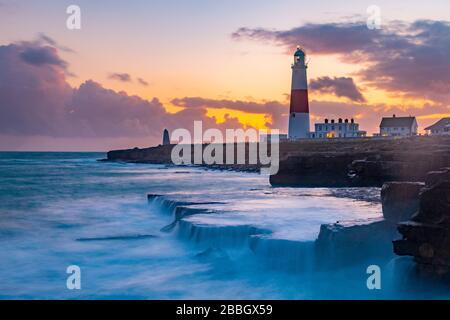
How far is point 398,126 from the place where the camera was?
169 ft

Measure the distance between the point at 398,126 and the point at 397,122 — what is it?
0.57m

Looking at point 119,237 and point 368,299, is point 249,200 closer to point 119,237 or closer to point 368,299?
point 119,237

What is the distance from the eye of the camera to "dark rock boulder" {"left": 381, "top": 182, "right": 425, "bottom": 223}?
9.25 meters

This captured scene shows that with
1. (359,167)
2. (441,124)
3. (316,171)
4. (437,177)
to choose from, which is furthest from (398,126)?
(437,177)

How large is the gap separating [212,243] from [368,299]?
12.8 ft

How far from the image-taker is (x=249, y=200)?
16438 millimetres

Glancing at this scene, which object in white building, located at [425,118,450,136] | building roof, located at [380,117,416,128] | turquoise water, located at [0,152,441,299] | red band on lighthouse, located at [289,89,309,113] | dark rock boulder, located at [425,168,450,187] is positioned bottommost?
turquoise water, located at [0,152,441,299]

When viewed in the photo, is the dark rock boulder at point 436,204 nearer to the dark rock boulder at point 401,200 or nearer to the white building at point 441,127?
the dark rock boulder at point 401,200

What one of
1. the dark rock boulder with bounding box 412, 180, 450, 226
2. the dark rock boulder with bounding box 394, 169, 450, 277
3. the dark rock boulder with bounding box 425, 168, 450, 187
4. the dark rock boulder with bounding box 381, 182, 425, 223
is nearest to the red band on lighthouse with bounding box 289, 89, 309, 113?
the dark rock boulder with bounding box 381, 182, 425, 223

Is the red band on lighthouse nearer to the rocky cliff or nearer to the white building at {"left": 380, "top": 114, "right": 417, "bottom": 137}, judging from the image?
the rocky cliff

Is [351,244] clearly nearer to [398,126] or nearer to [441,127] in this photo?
[441,127]

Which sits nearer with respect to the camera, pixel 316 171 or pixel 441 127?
pixel 316 171
